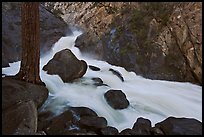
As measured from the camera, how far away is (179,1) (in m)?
11.1

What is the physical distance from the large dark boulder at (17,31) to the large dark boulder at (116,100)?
12.1 feet

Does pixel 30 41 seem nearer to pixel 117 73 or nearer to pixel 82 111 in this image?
pixel 82 111

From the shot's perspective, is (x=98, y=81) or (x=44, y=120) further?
(x=98, y=81)

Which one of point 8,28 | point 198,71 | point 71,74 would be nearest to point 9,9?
point 8,28

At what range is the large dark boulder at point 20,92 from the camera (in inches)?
230

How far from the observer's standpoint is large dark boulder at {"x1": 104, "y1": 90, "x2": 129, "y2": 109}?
23.2 ft

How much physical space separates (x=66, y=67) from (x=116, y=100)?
5.69 ft

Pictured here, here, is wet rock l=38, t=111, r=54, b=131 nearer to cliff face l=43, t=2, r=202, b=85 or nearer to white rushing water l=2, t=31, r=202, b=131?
white rushing water l=2, t=31, r=202, b=131

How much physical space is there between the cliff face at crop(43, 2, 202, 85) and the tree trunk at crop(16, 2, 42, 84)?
14.8ft

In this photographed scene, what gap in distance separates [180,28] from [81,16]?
20.9 ft

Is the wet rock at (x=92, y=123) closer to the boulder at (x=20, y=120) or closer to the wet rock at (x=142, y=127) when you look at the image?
the wet rock at (x=142, y=127)

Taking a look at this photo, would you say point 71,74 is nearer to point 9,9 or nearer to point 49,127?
point 49,127

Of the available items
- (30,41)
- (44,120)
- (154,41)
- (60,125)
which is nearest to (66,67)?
(30,41)

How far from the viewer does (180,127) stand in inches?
226
